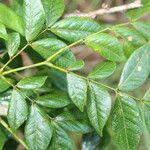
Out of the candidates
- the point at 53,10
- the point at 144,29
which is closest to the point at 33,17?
the point at 53,10

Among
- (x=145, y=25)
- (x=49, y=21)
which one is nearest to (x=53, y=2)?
(x=49, y=21)

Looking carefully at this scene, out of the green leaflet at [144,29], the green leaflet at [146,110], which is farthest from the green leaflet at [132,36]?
the green leaflet at [146,110]

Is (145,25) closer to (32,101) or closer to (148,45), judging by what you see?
(148,45)

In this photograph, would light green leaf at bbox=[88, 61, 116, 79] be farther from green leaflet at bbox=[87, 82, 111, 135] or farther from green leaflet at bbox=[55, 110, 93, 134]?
green leaflet at bbox=[55, 110, 93, 134]

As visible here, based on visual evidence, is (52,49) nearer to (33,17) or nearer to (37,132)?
(33,17)

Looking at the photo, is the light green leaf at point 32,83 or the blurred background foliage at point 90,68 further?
the blurred background foliage at point 90,68

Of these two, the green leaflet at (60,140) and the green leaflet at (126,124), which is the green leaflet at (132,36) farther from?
the green leaflet at (60,140)
